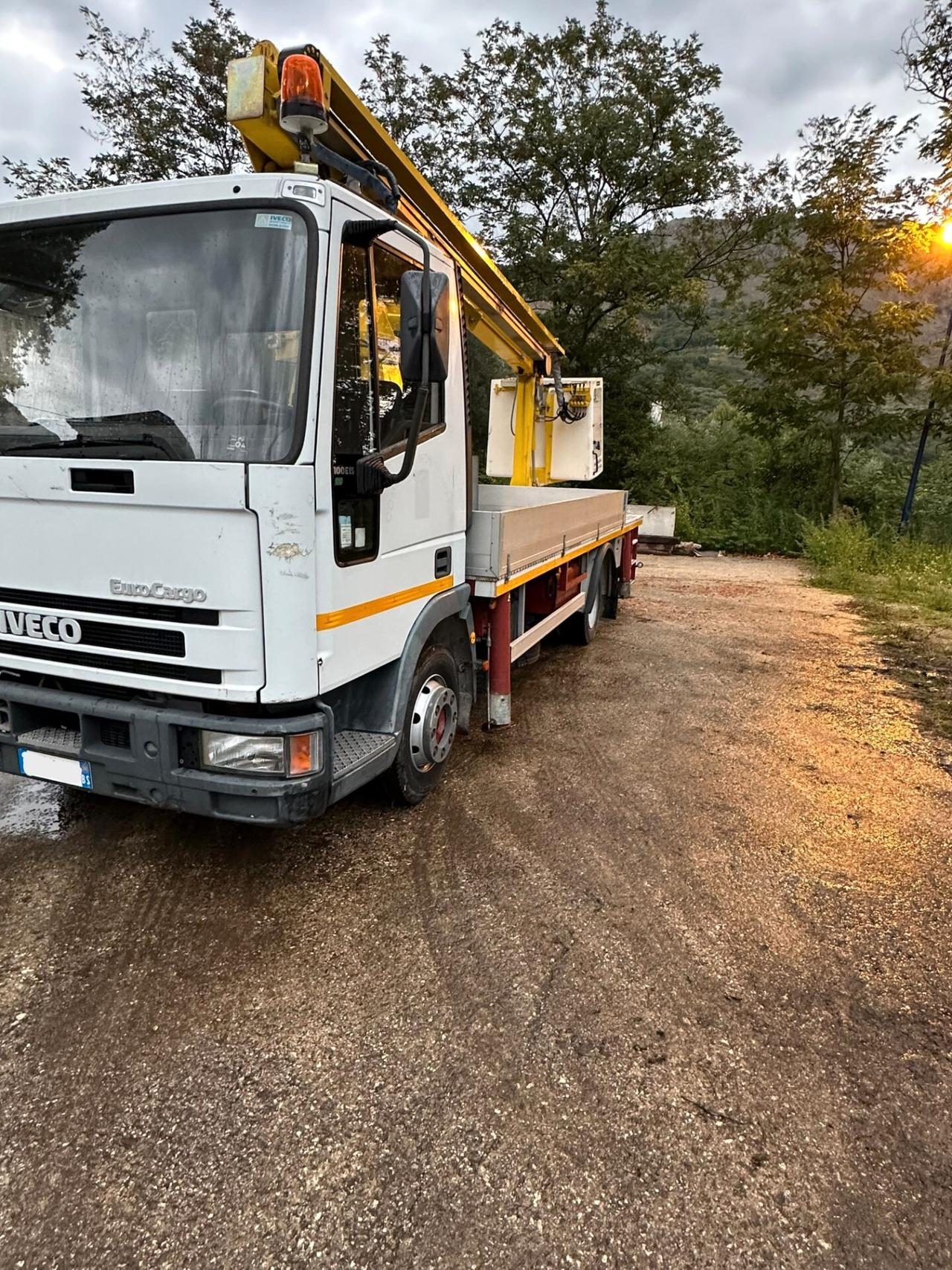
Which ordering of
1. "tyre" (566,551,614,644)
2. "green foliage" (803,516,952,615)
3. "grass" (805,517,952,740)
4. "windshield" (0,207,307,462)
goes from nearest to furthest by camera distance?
"windshield" (0,207,307,462), "grass" (805,517,952,740), "tyre" (566,551,614,644), "green foliage" (803,516,952,615)

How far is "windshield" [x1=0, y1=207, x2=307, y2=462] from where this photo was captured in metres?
2.39

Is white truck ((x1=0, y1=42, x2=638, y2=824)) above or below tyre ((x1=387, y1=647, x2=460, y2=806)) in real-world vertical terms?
above

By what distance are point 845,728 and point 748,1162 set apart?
3.76 metres

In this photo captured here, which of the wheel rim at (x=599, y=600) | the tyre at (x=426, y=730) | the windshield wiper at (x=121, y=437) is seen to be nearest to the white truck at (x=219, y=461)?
the windshield wiper at (x=121, y=437)

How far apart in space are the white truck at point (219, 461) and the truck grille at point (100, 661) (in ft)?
0.03

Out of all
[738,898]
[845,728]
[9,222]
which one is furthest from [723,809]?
[9,222]

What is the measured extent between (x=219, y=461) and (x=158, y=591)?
1.62 feet

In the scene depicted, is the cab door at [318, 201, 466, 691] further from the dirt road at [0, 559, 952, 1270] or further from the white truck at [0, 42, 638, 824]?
the dirt road at [0, 559, 952, 1270]

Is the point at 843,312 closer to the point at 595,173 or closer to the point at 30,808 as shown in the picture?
the point at 595,173

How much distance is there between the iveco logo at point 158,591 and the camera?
241 cm

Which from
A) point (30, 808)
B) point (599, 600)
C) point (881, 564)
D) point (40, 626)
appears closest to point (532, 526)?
point (40, 626)

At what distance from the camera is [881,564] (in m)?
11.9

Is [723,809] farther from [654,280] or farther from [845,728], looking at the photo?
[654,280]

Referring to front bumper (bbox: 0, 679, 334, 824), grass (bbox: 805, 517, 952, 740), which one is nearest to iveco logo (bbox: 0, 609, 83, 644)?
front bumper (bbox: 0, 679, 334, 824)
